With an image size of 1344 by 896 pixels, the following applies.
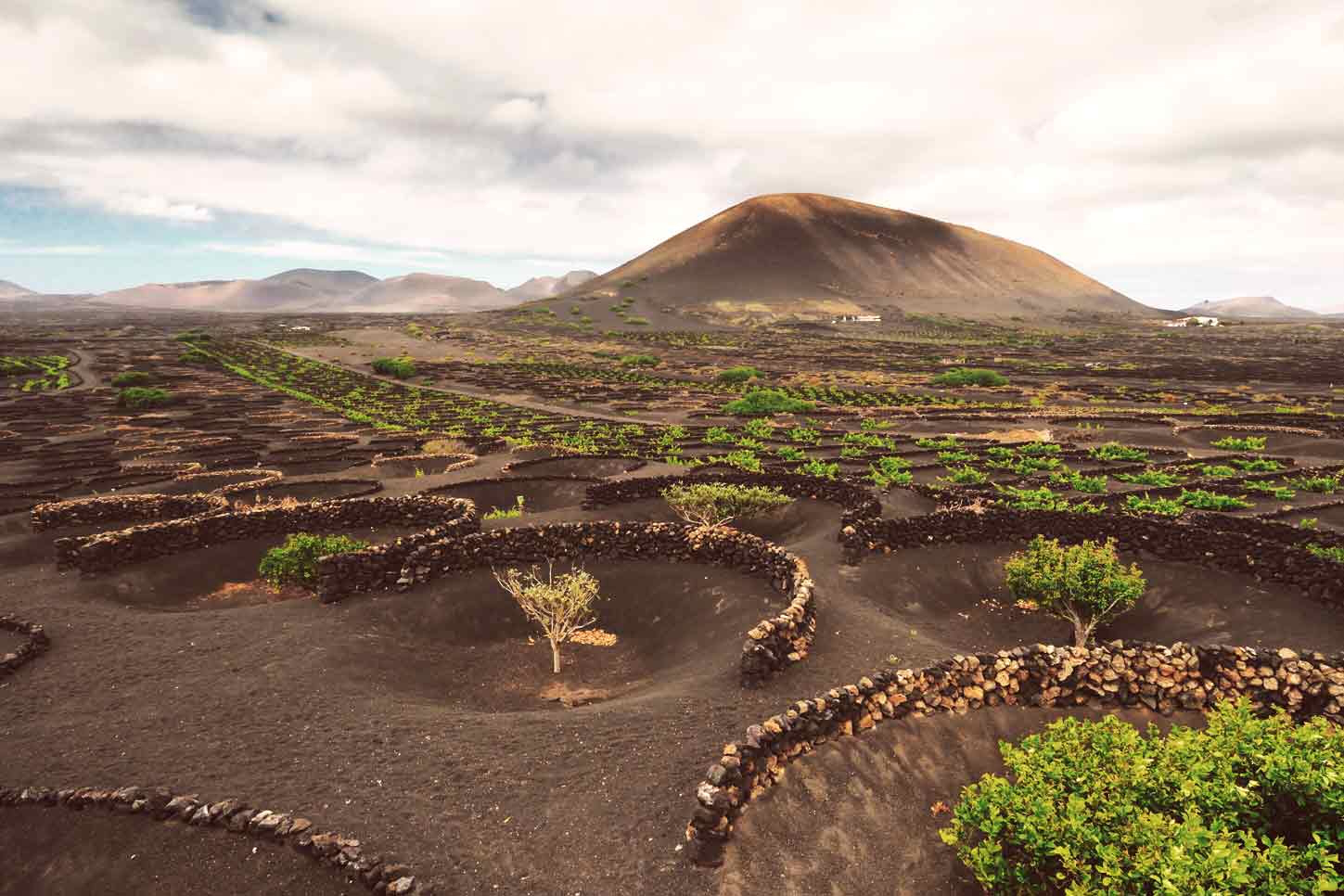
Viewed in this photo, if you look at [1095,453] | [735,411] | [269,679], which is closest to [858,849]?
[269,679]

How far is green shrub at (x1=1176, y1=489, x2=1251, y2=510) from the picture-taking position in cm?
2869

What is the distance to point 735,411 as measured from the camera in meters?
64.2

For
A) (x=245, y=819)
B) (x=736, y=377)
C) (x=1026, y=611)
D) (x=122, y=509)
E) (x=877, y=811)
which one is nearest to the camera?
(x=245, y=819)

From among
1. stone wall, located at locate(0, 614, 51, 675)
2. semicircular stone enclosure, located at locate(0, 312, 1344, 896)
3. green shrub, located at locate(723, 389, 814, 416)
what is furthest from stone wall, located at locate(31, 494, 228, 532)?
green shrub, located at locate(723, 389, 814, 416)

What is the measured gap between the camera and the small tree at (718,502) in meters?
27.3

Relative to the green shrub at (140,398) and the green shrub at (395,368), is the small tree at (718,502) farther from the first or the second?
the green shrub at (395,368)

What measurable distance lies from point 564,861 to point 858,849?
503cm

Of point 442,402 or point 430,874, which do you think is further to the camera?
point 442,402

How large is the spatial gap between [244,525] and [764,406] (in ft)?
156

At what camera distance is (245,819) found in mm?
10578

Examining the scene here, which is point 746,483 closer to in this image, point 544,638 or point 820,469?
point 820,469

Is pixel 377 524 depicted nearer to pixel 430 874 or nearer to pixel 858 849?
pixel 430 874

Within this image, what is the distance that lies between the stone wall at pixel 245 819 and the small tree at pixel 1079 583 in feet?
57.5

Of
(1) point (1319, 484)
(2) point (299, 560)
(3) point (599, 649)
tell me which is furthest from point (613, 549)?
(1) point (1319, 484)
